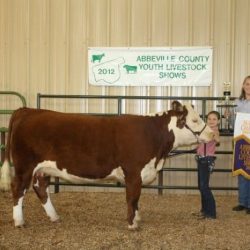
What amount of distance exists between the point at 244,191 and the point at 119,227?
5.13 feet

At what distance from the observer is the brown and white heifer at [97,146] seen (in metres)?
3.98

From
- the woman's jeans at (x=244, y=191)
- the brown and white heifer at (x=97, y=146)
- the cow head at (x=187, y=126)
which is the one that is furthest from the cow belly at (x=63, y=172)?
the woman's jeans at (x=244, y=191)

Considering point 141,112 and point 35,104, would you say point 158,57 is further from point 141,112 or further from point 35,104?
point 35,104

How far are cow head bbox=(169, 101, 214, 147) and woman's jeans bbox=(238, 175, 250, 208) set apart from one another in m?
0.91

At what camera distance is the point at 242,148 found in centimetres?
475

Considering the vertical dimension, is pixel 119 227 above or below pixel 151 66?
below

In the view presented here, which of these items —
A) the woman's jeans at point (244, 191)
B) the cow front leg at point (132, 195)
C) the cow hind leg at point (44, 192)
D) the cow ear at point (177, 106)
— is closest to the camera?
the cow front leg at point (132, 195)

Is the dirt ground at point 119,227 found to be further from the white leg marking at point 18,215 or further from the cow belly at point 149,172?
the cow belly at point 149,172

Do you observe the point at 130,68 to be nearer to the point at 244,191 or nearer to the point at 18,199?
the point at 244,191

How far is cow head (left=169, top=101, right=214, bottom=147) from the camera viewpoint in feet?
13.7

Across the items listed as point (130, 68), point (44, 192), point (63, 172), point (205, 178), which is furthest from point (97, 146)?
point (130, 68)

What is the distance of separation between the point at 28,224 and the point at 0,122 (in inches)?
106

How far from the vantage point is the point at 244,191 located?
4.83 meters

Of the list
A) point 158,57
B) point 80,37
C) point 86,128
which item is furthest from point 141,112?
point 86,128
